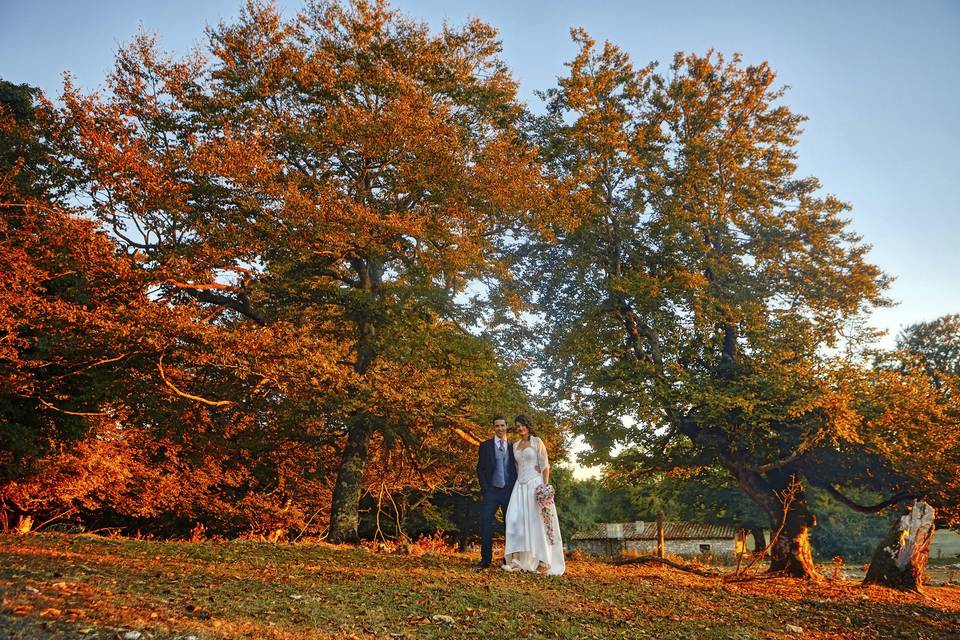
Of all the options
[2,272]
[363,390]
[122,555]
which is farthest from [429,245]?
[122,555]

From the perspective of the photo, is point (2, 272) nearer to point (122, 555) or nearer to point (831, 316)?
point (122, 555)

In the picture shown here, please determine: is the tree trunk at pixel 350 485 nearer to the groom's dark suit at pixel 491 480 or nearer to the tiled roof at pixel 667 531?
the groom's dark suit at pixel 491 480

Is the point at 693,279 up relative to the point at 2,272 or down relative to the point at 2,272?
up

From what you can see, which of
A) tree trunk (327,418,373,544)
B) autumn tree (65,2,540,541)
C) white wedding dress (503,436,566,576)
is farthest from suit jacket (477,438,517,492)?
tree trunk (327,418,373,544)

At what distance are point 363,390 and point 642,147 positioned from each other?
12.4 m

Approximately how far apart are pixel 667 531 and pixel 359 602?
60.4 metres

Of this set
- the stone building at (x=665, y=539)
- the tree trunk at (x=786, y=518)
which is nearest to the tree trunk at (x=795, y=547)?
the tree trunk at (x=786, y=518)

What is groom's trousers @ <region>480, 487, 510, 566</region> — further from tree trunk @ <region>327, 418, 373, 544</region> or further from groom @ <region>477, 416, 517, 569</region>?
tree trunk @ <region>327, 418, 373, 544</region>

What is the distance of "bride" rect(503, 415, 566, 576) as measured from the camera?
34.8 feet

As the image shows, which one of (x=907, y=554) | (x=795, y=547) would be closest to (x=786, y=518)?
(x=795, y=547)

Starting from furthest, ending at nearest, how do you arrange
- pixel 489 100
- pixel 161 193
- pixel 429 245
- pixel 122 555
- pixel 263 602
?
pixel 489 100 → pixel 429 245 → pixel 161 193 → pixel 122 555 → pixel 263 602

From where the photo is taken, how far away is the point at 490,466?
1074 cm

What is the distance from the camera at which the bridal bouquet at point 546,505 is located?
1049 cm

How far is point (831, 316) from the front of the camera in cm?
2128
